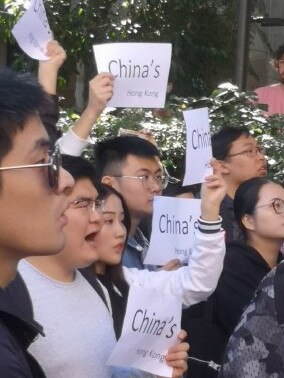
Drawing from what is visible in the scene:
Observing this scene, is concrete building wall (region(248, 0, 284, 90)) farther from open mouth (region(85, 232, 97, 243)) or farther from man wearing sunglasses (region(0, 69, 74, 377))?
man wearing sunglasses (region(0, 69, 74, 377))

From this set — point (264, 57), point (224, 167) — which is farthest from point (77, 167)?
point (264, 57)

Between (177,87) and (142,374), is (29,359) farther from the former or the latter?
(177,87)

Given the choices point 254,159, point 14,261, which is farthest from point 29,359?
point 254,159

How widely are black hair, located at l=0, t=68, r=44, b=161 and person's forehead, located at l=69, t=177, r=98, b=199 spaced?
1.07 m

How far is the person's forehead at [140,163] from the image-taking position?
4438 millimetres

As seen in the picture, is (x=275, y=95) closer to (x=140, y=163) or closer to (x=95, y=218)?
(x=140, y=163)

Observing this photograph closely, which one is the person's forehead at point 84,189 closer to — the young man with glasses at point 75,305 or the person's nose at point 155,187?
the young man with glasses at point 75,305

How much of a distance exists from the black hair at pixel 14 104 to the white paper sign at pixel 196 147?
2060 mm

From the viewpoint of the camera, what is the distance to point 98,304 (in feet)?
9.55

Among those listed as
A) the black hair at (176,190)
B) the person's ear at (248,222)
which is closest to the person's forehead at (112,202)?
the person's ear at (248,222)

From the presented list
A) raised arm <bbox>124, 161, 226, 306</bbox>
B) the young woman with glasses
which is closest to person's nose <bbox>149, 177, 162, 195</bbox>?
the young woman with glasses

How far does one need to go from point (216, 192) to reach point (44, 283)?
87 centimetres

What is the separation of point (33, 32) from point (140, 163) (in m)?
0.84

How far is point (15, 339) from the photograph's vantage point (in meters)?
1.83
